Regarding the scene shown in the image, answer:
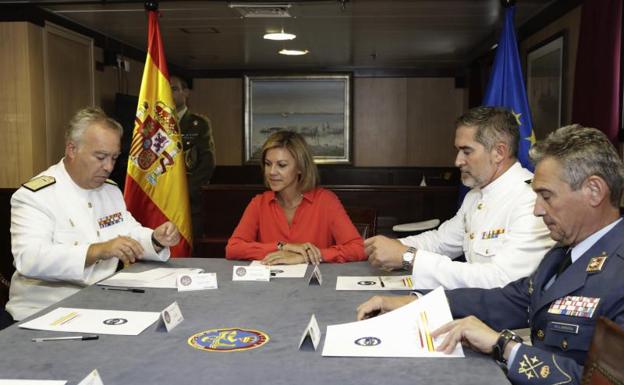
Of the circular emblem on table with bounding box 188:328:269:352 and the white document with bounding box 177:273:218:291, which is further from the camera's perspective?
the white document with bounding box 177:273:218:291

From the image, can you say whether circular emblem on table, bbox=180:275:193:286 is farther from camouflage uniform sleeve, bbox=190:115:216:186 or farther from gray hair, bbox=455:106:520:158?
camouflage uniform sleeve, bbox=190:115:216:186

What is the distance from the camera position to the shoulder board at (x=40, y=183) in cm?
260

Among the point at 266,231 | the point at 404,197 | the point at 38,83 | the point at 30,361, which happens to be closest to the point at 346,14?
the point at 404,197

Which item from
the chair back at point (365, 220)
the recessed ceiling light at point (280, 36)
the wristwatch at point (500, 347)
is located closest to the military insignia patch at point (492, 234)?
the wristwatch at point (500, 347)

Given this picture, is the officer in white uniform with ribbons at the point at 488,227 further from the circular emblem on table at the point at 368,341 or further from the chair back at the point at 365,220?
the chair back at the point at 365,220

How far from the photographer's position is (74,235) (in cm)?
265

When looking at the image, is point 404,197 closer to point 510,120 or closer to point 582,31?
point 582,31

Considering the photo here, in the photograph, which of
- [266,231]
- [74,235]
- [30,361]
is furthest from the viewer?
[266,231]

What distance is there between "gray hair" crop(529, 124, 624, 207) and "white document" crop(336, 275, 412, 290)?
780 mm

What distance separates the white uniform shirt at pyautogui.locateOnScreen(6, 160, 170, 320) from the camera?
7.91 ft

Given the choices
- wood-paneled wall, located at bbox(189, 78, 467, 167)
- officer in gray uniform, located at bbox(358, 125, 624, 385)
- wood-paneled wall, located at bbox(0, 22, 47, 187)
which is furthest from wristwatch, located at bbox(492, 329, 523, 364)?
wood-paneled wall, located at bbox(189, 78, 467, 167)

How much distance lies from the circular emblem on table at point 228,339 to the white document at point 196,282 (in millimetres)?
534

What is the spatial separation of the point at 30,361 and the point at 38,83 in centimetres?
460

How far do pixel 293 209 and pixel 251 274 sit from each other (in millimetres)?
871
